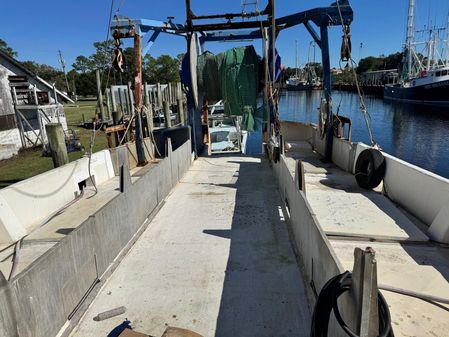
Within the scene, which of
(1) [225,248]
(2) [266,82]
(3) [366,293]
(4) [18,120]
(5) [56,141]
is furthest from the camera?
(4) [18,120]

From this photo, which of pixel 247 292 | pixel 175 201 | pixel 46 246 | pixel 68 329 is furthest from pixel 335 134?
pixel 68 329

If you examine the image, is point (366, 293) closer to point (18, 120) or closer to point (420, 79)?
point (18, 120)

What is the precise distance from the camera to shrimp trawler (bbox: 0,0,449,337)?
3.15 meters

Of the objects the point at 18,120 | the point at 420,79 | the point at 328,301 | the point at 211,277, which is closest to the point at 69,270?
the point at 211,277

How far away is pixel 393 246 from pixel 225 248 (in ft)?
8.10

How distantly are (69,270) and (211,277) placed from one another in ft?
5.71

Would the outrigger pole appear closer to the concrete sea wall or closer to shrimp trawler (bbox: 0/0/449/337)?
shrimp trawler (bbox: 0/0/449/337)

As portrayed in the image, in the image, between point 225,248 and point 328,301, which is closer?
point 328,301

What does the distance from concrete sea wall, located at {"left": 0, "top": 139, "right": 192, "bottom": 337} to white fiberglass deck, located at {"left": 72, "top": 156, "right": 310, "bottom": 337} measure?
244mm

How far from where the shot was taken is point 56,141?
10945 millimetres

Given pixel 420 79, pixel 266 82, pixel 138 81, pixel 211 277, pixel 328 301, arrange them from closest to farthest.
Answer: pixel 328 301
pixel 211 277
pixel 138 81
pixel 266 82
pixel 420 79

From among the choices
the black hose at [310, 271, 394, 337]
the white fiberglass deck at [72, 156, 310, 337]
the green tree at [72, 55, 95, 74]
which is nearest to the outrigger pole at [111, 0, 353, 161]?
the white fiberglass deck at [72, 156, 310, 337]

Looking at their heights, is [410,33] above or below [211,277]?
above

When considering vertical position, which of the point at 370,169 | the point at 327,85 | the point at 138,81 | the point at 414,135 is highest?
the point at 138,81
